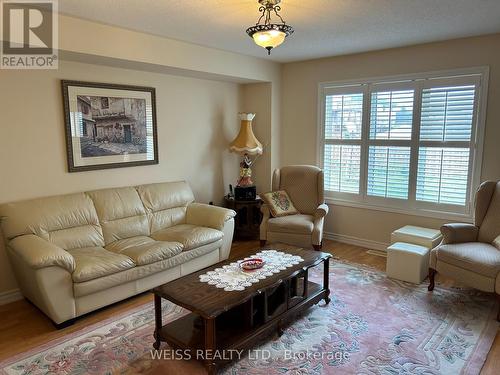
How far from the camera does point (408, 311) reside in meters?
3.11

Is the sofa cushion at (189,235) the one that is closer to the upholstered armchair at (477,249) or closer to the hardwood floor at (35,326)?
the hardwood floor at (35,326)

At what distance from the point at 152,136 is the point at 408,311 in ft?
10.7

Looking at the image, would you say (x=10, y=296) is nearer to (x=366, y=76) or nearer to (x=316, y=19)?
(x=316, y=19)

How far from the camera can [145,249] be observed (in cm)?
334

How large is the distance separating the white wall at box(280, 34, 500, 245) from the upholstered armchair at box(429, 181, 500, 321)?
47cm

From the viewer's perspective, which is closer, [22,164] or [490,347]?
[490,347]

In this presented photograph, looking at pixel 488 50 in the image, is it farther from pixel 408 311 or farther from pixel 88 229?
pixel 88 229

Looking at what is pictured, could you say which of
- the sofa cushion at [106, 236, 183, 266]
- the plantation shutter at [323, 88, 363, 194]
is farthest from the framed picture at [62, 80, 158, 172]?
the plantation shutter at [323, 88, 363, 194]

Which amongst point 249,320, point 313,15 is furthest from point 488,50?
point 249,320

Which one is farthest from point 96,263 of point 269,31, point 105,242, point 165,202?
point 269,31

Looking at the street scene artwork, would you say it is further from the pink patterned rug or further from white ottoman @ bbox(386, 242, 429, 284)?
white ottoman @ bbox(386, 242, 429, 284)

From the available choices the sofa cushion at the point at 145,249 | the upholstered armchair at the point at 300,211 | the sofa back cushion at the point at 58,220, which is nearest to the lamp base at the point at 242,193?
the upholstered armchair at the point at 300,211

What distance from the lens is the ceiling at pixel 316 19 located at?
9.29 ft

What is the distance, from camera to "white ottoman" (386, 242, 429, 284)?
3.62 m
